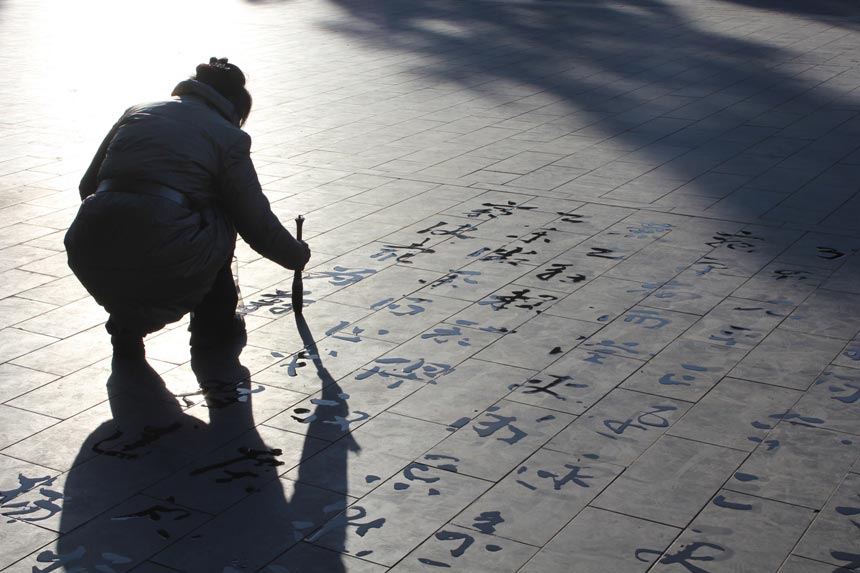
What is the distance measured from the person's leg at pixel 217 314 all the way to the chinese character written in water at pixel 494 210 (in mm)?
2390

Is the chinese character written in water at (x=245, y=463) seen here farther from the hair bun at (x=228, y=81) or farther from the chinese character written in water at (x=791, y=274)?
the chinese character written in water at (x=791, y=274)

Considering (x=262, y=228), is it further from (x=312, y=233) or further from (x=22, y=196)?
(x=22, y=196)

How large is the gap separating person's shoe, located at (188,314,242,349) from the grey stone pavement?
75 mm

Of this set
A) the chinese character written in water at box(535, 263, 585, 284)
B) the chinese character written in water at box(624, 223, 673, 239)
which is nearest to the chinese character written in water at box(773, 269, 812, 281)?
the chinese character written in water at box(624, 223, 673, 239)

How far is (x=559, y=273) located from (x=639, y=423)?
1891 millimetres

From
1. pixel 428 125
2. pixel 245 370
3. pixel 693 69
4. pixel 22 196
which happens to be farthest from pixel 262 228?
pixel 693 69

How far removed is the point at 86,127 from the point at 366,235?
420cm

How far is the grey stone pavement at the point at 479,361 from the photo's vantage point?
12.6ft

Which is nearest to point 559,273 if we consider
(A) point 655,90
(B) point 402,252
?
(B) point 402,252

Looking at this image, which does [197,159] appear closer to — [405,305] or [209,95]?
[209,95]

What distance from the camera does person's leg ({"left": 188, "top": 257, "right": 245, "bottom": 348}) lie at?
5391mm

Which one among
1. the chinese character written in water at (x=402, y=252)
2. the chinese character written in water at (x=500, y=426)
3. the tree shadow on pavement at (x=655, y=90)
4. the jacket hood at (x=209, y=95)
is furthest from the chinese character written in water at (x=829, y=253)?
the jacket hood at (x=209, y=95)

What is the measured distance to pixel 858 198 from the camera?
782 cm

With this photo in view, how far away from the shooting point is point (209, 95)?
5148mm
